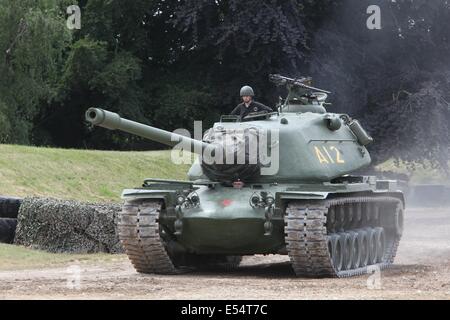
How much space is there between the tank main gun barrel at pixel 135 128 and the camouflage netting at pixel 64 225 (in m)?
4.21

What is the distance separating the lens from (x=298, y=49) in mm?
33688

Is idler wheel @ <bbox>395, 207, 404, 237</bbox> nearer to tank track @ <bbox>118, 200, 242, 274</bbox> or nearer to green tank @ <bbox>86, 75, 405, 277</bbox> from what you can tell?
green tank @ <bbox>86, 75, 405, 277</bbox>

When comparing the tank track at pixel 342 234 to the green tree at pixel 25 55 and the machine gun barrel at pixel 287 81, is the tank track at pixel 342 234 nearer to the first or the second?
the machine gun barrel at pixel 287 81

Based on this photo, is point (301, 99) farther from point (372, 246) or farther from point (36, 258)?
point (36, 258)

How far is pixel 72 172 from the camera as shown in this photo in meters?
28.6

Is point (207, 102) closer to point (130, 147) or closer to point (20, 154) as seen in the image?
point (130, 147)

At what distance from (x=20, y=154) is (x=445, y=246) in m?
10.8

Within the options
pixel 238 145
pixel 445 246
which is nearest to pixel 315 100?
pixel 238 145

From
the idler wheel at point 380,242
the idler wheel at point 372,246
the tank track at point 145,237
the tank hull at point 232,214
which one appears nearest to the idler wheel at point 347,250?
the tank hull at point 232,214

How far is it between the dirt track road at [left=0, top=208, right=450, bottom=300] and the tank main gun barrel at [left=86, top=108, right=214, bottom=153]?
2012 millimetres

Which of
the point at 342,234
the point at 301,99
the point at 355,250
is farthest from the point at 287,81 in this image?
the point at 355,250

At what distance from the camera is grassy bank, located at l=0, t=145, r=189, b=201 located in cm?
2647

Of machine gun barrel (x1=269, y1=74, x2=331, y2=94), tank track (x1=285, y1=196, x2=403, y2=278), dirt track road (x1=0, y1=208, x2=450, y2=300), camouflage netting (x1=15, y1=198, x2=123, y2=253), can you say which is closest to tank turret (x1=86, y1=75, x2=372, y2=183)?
machine gun barrel (x1=269, y1=74, x2=331, y2=94)

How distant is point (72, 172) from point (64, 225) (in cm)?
796
